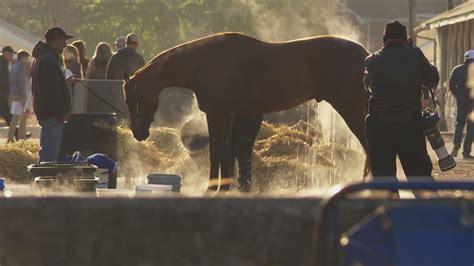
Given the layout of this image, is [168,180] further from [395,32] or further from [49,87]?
[395,32]

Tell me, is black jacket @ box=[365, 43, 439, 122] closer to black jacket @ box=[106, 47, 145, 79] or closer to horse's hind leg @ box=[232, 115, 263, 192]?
horse's hind leg @ box=[232, 115, 263, 192]

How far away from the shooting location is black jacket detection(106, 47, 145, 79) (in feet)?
73.2

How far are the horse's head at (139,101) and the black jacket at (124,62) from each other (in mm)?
6284

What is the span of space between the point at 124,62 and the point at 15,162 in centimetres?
486

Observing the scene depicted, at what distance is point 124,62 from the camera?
22.5m

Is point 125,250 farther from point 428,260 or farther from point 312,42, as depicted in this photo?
point 312,42

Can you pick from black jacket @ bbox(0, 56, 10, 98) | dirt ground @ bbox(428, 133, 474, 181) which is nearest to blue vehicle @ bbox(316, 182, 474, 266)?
dirt ground @ bbox(428, 133, 474, 181)

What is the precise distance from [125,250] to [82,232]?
0.53 feet

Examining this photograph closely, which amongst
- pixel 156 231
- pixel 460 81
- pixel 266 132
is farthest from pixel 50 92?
pixel 460 81

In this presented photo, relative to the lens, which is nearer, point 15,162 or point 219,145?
point 219,145

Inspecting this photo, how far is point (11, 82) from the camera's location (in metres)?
26.4

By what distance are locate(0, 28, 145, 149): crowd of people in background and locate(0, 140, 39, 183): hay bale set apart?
0.98 m

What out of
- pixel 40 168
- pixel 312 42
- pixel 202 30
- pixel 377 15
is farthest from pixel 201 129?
pixel 202 30

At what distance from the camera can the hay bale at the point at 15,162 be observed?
1745cm
